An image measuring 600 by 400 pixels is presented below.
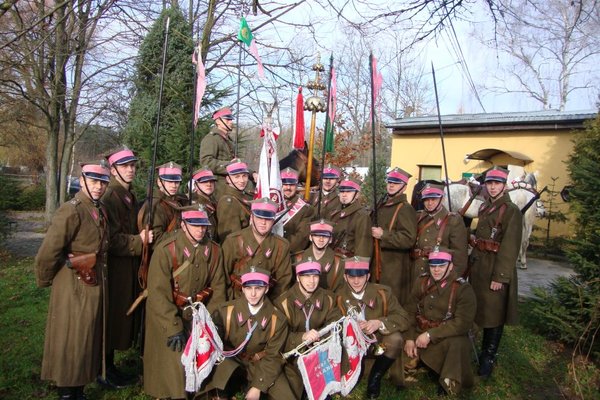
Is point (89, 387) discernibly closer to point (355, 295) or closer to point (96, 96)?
point (355, 295)

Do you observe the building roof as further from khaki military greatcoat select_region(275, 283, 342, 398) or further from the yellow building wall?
khaki military greatcoat select_region(275, 283, 342, 398)

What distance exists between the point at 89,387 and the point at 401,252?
3.77 metres

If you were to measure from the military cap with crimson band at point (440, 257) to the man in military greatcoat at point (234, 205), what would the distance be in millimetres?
2148

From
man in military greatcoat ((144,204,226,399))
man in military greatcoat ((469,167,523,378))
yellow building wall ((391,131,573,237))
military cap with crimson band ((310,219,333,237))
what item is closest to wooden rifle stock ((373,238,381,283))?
military cap with crimson band ((310,219,333,237))

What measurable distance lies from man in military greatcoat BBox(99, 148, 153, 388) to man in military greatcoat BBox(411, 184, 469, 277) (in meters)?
3.09

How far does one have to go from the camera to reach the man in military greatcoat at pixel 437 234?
17.8 feet

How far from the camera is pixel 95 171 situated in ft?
12.8

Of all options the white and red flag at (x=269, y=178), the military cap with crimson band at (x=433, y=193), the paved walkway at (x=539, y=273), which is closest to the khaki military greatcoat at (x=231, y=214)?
the white and red flag at (x=269, y=178)

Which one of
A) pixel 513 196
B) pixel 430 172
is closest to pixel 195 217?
pixel 513 196

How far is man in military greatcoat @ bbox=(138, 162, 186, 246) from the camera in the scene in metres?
4.90

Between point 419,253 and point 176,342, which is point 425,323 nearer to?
point 419,253

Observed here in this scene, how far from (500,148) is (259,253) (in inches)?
581

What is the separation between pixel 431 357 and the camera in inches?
193

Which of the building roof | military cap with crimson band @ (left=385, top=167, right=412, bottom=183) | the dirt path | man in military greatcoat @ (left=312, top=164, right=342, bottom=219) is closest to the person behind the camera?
military cap with crimson band @ (left=385, top=167, right=412, bottom=183)
